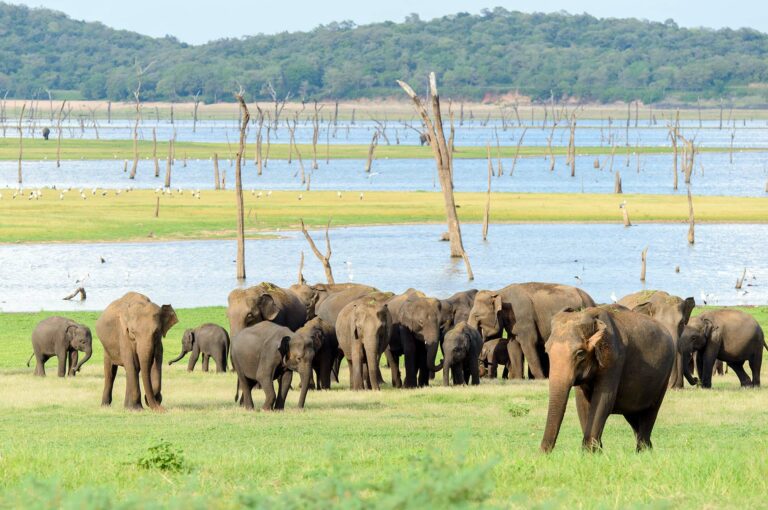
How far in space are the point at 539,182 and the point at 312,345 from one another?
102386 millimetres

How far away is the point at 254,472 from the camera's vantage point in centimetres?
1113

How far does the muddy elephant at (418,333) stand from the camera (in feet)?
76.5

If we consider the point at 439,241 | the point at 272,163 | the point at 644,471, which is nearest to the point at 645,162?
the point at 272,163

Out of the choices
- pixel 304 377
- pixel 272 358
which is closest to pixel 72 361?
pixel 272 358

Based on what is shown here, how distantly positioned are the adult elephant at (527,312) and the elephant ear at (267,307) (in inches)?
141

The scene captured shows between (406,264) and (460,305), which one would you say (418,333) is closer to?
(460,305)

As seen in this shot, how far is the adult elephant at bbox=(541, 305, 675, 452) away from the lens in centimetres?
1195

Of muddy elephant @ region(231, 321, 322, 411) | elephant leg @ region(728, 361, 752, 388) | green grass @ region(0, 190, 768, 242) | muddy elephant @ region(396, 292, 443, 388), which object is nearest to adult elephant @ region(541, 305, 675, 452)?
muddy elephant @ region(231, 321, 322, 411)

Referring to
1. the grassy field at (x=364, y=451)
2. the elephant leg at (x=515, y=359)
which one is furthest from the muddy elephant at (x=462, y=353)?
the elephant leg at (x=515, y=359)

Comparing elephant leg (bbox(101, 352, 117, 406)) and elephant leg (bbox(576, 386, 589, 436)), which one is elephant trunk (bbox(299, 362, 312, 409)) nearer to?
elephant leg (bbox(101, 352, 117, 406))

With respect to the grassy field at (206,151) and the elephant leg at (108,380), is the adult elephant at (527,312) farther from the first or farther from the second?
the grassy field at (206,151)

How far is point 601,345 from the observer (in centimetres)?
1202

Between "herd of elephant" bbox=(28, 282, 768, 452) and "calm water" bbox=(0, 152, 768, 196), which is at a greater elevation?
"herd of elephant" bbox=(28, 282, 768, 452)

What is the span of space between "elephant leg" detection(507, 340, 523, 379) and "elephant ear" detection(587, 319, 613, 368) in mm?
12389
